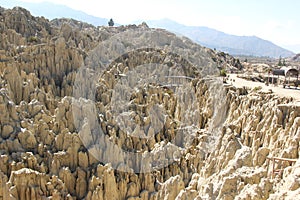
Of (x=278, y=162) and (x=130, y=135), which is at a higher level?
(x=278, y=162)

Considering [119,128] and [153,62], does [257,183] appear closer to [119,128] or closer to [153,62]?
[119,128]

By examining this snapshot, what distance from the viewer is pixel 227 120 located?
22578mm

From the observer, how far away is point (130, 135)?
2391 centimetres

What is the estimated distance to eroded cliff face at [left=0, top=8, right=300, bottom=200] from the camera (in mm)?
16250

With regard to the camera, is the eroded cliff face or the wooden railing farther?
the eroded cliff face

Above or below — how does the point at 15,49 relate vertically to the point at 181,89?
above

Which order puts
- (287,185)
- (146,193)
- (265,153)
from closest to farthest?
1. (287,185)
2. (265,153)
3. (146,193)

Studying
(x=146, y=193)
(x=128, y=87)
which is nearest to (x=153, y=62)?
(x=128, y=87)

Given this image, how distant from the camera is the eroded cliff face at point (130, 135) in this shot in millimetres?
16250

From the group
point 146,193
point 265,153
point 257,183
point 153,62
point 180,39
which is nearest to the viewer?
point 257,183

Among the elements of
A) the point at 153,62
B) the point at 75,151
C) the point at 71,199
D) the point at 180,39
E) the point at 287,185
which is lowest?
the point at 71,199

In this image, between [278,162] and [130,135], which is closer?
[278,162]

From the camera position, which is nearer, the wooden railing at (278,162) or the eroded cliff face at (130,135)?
the wooden railing at (278,162)

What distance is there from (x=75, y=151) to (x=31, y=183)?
3631mm
